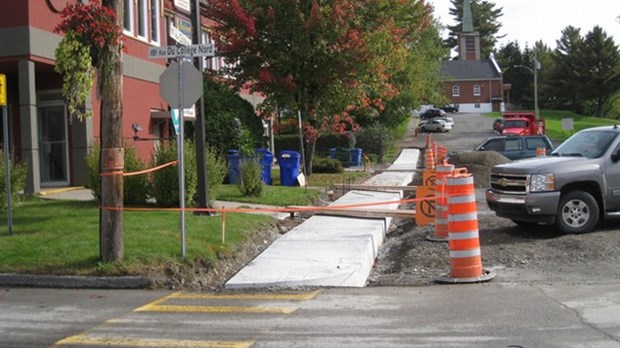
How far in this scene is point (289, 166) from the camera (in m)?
20.8

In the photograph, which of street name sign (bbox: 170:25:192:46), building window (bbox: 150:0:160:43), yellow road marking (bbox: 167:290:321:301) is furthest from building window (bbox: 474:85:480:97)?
yellow road marking (bbox: 167:290:321:301)

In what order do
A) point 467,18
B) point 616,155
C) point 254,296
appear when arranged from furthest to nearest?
point 467,18 → point 616,155 → point 254,296

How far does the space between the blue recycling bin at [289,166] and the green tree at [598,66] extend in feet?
246

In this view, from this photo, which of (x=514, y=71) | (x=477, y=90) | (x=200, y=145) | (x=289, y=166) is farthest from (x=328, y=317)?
(x=514, y=71)

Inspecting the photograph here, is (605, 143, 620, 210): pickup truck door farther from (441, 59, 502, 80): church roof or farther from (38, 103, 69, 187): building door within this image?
(441, 59, 502, 80): church roof

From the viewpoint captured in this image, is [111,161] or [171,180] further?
[171,180]

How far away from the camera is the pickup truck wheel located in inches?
446

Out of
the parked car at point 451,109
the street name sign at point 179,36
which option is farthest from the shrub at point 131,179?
the parked car at point 451,109

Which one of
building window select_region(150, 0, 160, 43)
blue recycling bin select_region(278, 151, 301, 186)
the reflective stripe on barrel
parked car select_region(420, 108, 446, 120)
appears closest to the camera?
the reflective stripe on barrel

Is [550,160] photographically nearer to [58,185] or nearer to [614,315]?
[614,315]

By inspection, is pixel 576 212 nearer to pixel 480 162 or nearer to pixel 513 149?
pixel 480 162

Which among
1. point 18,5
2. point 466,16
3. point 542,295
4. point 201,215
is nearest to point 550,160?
point 542,295

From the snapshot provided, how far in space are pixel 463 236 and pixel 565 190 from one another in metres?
3.67

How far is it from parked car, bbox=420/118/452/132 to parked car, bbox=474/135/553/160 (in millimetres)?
43725
